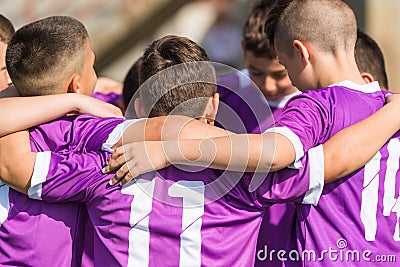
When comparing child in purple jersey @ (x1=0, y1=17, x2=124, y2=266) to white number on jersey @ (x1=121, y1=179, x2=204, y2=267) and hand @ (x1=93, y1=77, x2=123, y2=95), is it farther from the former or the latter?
hand @ (x1=93, y1=77, x2=123, y2=95)

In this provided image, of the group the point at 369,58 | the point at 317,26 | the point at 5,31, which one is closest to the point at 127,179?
the point at 317,26

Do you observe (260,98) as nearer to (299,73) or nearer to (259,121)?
(259,121)

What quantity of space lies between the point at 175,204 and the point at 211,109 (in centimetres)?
40

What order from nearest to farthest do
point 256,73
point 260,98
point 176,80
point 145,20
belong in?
point 176,80, point 260,98, point 256,73, point 145,20

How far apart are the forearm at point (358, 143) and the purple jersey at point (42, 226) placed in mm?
815

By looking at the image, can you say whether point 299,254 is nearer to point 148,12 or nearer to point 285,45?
point 285,45

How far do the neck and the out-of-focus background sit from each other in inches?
134

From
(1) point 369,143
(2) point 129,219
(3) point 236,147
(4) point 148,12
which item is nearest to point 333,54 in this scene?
(1) point 369,143

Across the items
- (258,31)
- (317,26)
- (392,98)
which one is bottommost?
(258,31)

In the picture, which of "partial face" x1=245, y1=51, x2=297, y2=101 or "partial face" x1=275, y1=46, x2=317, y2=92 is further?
"partial face" x1=245, y1=51, x2=297, y2=101

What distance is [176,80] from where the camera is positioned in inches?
116

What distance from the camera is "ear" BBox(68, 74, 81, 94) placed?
315cm

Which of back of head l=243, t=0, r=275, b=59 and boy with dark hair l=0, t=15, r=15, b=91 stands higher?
boy with dark hair l=0, t=15, r=15, b=91

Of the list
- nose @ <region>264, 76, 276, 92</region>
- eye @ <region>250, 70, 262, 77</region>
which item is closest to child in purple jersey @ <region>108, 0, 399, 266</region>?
nose @ <region>264, 76, 276, 92</region>
